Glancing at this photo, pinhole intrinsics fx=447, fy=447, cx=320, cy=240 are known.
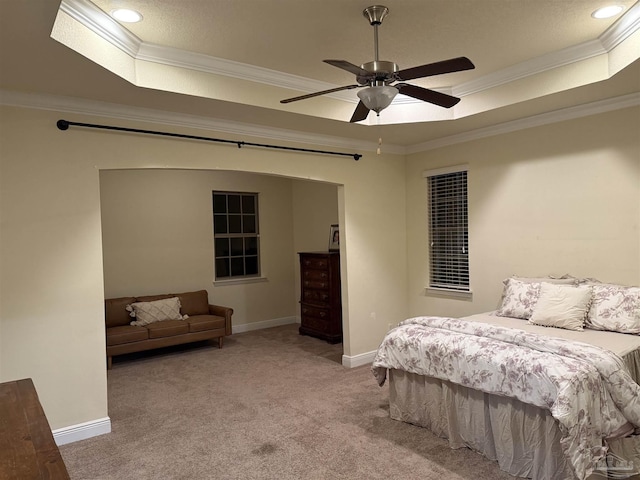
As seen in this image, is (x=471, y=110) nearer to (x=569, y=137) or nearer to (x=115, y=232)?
(x=569, y=137)

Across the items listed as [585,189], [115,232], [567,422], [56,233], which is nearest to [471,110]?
[585,189]

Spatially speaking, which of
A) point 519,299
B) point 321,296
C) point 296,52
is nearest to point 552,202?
point 519,299

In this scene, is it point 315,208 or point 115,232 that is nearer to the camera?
point 115,232

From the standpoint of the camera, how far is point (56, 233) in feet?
11.2

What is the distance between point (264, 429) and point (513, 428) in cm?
185

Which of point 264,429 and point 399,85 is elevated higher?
point 399,85

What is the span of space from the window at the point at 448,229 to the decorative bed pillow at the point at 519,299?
2.89 feet

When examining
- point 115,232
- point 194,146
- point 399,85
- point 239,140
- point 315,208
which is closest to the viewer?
point 399,85

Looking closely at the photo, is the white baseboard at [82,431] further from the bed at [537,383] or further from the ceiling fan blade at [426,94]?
the ceiling fan blade at [426,94]

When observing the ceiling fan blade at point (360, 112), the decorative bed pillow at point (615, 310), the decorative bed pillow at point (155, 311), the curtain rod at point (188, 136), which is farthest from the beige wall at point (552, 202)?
the decorative bed pillow at point (155, 311)

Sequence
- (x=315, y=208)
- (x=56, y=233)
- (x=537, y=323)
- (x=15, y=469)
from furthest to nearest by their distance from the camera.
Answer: (x=315, y=208), (x=537, y=323), (x=56, y=233), (x=15, y=469)

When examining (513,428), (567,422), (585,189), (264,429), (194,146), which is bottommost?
(264,429)

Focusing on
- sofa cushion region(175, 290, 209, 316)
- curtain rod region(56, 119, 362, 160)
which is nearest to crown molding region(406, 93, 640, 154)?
curtain rod region(56, 119, 362, 160)

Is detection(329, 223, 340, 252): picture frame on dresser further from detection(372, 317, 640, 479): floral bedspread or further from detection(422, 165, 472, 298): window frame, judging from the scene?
detection(372, 317, 640, 479): floral bedspread
